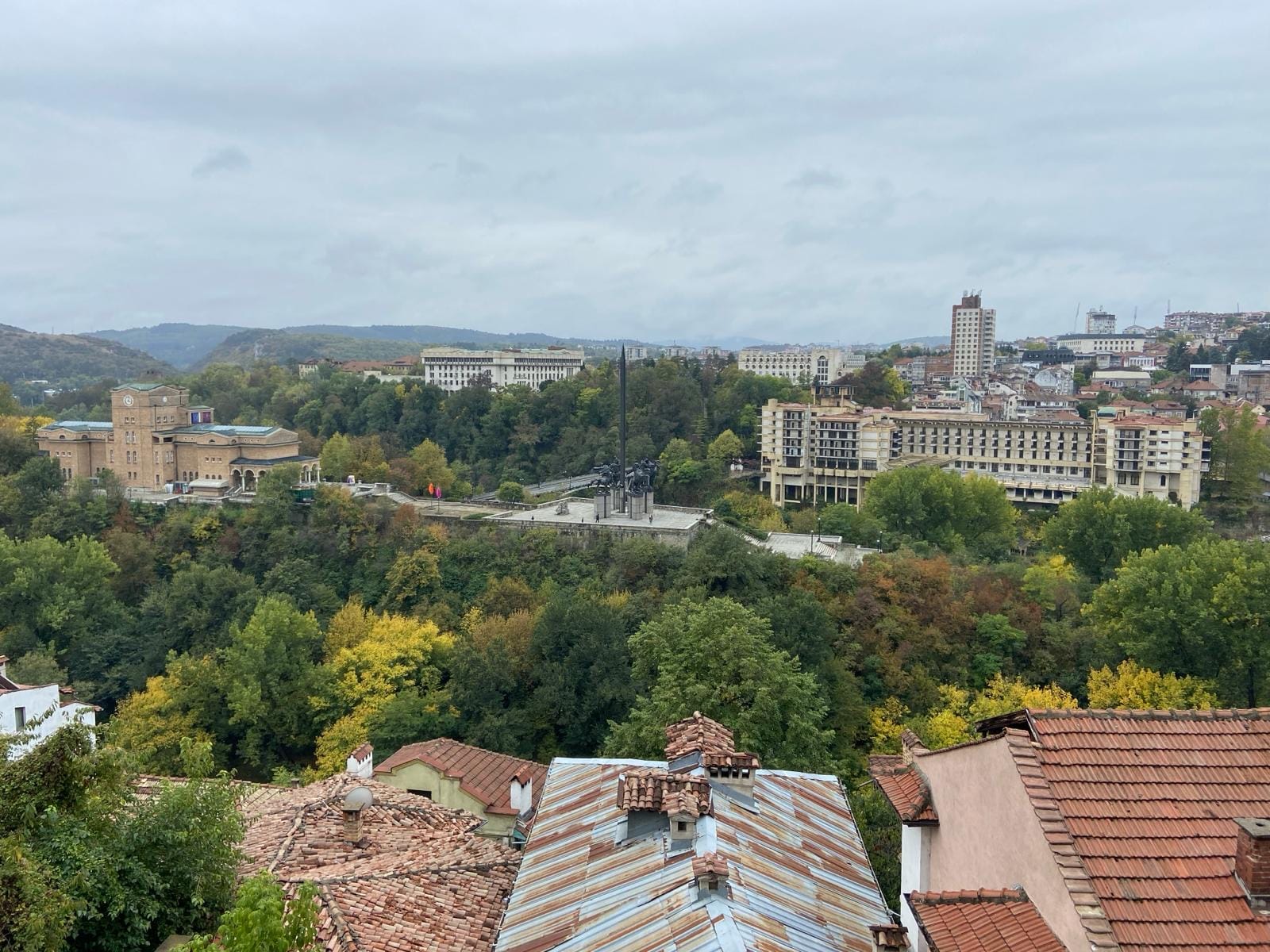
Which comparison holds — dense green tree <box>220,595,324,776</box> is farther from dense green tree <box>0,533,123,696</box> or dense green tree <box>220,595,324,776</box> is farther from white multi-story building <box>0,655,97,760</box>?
white multi-story building <box>0,655,97,760</box>

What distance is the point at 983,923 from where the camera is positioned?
315 inches

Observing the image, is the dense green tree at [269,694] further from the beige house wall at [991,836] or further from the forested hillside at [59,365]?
the forested hillside at [59,365]

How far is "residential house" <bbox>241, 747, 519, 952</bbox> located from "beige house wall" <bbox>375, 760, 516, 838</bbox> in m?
0.80

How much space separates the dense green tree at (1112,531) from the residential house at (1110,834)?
36530 mm

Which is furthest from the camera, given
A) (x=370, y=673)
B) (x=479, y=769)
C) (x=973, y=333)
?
(x=973, y=333)

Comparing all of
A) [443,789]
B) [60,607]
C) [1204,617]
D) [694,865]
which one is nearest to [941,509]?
[1204,617]

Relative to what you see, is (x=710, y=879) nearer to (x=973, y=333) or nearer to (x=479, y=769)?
(x=479, y=769)

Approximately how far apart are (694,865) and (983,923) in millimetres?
3066

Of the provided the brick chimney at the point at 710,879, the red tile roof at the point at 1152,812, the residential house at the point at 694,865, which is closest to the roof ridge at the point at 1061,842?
the red tile roof at the point at 1152,812

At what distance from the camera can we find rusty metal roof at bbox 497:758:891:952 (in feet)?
31.4

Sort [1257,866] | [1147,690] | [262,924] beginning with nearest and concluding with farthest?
[1257,866], [262,924], [1147,690]

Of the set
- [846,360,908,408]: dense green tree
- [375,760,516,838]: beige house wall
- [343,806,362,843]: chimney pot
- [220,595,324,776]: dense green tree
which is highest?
[846,360,908,408]: dense green tree

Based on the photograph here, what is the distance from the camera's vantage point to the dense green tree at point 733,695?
2039 cm

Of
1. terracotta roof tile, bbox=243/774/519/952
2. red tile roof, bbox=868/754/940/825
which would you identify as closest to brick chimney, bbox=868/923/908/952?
red tile roof, bbox=868/754/940/825
